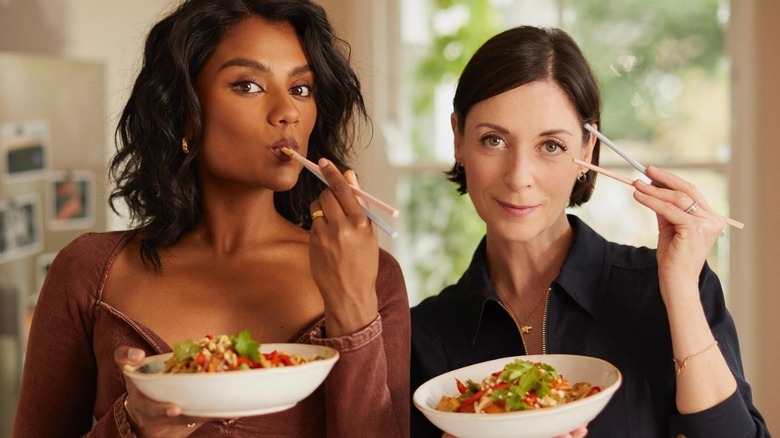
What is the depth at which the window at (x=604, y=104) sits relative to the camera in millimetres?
3883

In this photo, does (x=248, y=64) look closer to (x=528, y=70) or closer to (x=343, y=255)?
(x=343, y=255)

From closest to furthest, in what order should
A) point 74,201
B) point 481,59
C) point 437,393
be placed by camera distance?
point 437,393 < point 481,59 < point 74,201

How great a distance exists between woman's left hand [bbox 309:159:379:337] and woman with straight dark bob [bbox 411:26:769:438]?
423mm

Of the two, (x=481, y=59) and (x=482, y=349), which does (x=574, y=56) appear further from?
(x=482, y=349)

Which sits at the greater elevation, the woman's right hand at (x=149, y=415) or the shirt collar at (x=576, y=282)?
the shirt collar at (x=576, y=282)

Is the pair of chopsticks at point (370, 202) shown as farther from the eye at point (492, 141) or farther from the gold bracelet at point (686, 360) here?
the gold bracelet at point (686, 360)

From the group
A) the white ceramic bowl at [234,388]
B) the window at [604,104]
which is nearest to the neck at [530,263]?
the white ceramic bowl at [234,388]

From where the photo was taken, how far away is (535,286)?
209cm

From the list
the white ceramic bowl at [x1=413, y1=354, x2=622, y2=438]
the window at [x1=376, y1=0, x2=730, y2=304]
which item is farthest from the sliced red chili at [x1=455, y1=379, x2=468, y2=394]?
the window at [x1=376, y1=0, x2=730, y2=304]

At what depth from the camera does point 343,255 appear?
1.57 meters

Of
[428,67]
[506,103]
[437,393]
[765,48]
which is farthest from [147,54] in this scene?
[428,67]

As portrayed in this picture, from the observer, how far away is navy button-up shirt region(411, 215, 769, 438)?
1876 millimetres

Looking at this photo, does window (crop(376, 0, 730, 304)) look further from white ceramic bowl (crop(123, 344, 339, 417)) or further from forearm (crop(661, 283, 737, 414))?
white ceramic bowl (crop(123, 344, 339, 417))

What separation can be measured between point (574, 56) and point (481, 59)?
0.62 feet
